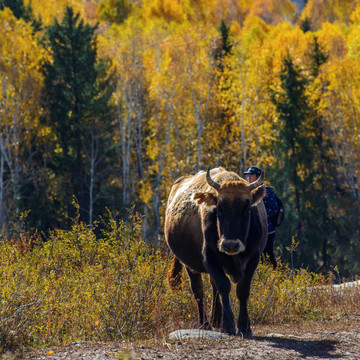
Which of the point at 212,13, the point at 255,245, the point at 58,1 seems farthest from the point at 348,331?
the point at 212,13

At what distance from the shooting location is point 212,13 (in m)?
69.6

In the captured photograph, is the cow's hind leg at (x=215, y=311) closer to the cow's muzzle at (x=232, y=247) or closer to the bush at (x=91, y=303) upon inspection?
the bush at (x=91, y=303)

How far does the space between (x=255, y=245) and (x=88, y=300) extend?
209cm

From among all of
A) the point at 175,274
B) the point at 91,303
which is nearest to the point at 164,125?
the point at 175,274

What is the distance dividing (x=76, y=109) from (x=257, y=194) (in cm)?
2408

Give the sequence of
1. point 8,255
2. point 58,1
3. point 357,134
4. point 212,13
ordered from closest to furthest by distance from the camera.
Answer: point 8,255, point 357,134, point 58,1, point 212,13

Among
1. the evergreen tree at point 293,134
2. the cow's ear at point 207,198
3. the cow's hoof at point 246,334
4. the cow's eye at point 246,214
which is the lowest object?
the cow's hoof at point 246,334

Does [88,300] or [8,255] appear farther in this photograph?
[8,255]

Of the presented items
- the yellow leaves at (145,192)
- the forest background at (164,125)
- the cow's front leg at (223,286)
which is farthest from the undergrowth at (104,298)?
the yellow leaves at (145,192)

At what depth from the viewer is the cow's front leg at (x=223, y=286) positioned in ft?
25.9

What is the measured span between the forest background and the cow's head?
19584 mm

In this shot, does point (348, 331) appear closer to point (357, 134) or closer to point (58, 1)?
point (357, 134)

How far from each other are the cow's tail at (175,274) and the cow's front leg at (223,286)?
175cm

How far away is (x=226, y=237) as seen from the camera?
25.0ft
